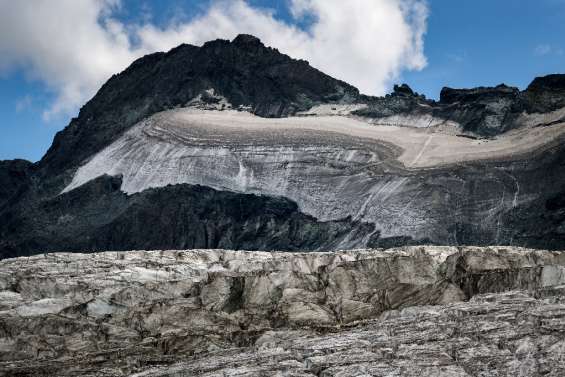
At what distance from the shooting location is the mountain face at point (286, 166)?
5766 centimetres

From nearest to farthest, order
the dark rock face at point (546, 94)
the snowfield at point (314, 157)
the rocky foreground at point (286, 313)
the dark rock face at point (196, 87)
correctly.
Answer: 1. the rocky foreground at point (286, 313)
2. the snowfield at point (314, 157)
3. the dark rock face at point (546, 94)
4. the dark rock face at point (196, 87)

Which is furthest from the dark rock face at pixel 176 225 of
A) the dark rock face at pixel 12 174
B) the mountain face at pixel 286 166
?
the dark rock face at pixel 12 174

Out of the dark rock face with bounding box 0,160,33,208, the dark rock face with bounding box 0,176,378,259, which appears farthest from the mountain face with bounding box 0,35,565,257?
the dark rock face with bounding box 0,160,33,208

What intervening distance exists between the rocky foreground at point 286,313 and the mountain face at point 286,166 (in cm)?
2324

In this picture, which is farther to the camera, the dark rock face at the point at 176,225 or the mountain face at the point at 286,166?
the dark rock face at the point at 176,225

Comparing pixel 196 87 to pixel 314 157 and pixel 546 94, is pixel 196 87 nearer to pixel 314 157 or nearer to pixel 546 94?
pixel 314 157

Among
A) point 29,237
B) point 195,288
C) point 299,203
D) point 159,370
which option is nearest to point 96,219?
point 29,237

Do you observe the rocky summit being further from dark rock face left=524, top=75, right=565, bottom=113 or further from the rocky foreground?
dark rock face left=524, top=75, right=565, bottom=113

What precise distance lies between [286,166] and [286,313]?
36.7 m

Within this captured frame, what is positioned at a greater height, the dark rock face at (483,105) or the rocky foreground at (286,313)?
the dark rock face at (483,105)

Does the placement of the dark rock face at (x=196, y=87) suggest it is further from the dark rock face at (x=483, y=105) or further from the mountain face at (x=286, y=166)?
the dark rock face at (x=483, y=105)

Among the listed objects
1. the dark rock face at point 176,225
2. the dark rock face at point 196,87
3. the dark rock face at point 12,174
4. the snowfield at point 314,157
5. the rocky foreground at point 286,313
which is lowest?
the rocky foreground at point 286,313

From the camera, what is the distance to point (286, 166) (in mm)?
65688

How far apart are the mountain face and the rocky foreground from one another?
2324 cm
